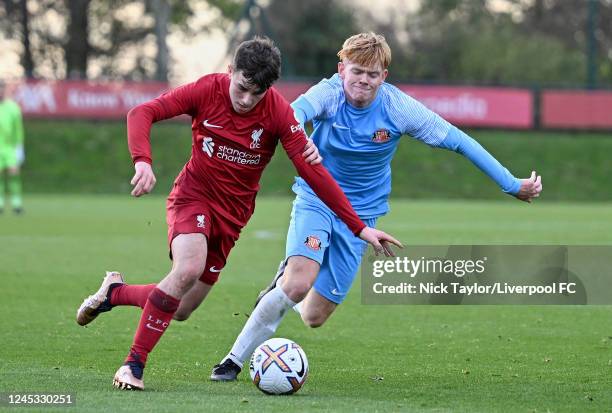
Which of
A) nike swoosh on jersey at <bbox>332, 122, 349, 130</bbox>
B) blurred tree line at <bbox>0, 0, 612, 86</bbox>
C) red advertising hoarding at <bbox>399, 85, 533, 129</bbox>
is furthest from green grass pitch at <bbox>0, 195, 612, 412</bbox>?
blurred tree line at <bbox>0, 0, 612, 86</bbox>

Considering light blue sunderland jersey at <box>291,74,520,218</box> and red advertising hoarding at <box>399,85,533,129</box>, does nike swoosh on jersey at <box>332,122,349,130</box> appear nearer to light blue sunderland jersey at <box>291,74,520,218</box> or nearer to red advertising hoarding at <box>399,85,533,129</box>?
light blue sunderland jersey at <box>291,74,520,218</box>

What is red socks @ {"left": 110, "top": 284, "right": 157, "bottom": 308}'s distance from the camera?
7.35m

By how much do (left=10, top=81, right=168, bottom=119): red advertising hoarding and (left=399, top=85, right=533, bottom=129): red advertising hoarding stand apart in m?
7.89

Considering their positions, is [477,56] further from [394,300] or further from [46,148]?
[394,300]

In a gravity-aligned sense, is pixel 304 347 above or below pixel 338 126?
below

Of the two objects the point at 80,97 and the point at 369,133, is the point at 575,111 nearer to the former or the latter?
the point at 80,97

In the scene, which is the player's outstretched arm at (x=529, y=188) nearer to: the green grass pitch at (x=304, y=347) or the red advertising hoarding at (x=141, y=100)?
the green grass pitch at (x=304, y=347)

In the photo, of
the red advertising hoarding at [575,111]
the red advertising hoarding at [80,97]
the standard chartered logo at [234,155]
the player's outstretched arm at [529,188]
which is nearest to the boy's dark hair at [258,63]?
the standard chartered logo at [234,155]

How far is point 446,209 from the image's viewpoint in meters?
26.4

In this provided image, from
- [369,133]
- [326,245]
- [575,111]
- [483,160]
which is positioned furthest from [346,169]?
[575,111]

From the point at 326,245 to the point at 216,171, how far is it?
39.8 inches

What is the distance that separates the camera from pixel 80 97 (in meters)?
35.0

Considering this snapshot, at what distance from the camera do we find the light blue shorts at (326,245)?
7.70m

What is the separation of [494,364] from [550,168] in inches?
1058
